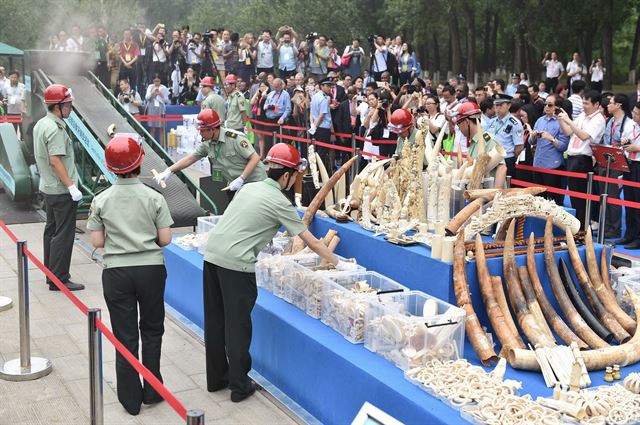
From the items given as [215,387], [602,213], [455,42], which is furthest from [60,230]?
[455,42]

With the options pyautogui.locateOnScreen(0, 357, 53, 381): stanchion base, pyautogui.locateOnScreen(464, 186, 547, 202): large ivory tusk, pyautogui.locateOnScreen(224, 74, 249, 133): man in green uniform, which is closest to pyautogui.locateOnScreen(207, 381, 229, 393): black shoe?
pyautogui.locateOnScreen(0, 357, 53, 381): stanchion base

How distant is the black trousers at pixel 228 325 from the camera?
242 inches

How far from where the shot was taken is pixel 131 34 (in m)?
22.5

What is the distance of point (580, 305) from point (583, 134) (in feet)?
16.2

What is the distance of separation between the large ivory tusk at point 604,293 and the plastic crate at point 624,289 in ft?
0.43

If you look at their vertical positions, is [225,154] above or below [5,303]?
above

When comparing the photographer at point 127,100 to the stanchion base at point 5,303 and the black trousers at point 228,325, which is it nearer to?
the stanchion base at point 5,303

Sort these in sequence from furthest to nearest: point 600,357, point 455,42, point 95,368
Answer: point 455,42
point 600,357
point 95,368

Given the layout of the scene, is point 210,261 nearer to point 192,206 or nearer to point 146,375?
point 146,375

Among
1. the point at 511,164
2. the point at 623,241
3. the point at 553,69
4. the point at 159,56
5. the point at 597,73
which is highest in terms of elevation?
the point at 159,56

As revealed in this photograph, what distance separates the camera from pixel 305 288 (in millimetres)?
6758

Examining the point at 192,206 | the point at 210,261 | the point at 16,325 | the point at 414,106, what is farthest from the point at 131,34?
the point at 210,261

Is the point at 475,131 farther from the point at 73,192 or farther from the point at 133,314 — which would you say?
the point at 73,192

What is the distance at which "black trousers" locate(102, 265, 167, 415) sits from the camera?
5.93 meters
